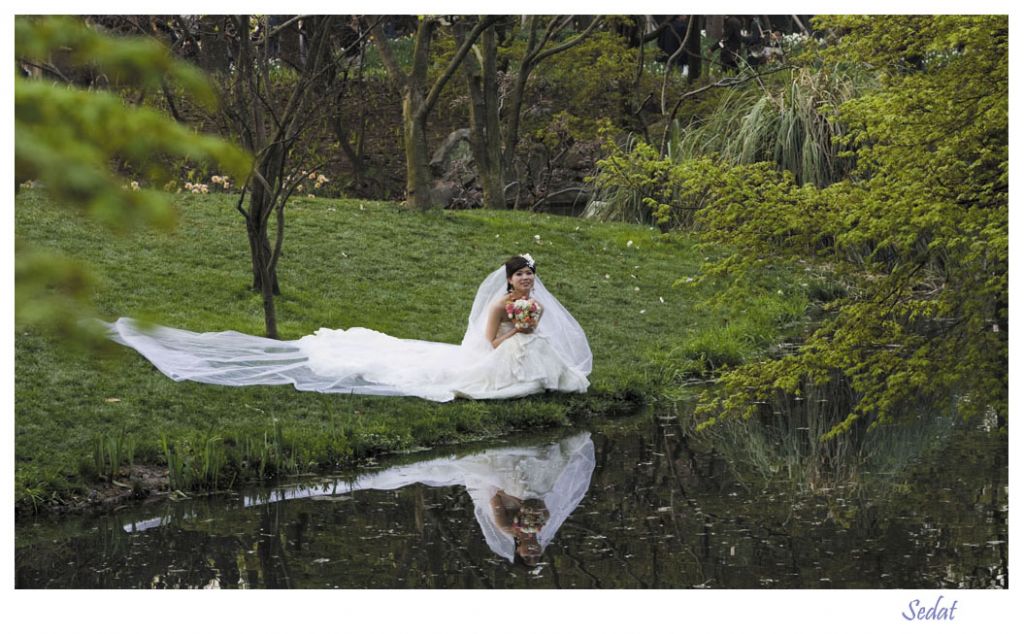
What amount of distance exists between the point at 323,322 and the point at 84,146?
1007cm

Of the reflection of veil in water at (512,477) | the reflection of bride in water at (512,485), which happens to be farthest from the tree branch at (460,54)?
the reflection of veil in water at (512,477)

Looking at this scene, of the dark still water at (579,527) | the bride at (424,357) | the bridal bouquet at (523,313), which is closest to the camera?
the dark still water at (579,527)

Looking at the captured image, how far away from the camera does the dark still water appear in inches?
229

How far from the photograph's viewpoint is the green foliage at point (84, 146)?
2.37 m

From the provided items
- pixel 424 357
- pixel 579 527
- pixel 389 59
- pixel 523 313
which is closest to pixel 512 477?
pixel 579 527

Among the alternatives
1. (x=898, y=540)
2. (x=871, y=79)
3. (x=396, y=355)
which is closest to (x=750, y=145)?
(x=871, y=79)

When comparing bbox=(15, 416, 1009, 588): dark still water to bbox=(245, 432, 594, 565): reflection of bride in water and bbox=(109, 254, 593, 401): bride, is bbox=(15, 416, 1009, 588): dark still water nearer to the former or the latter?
bbox=(245, 432, 594, 565): reflection of bride in water

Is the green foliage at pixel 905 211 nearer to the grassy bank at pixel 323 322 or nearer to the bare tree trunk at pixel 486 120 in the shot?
the grassy bank at pixel 323 322

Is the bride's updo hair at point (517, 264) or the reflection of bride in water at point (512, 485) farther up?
the bride's updo hair at point (517, 264)

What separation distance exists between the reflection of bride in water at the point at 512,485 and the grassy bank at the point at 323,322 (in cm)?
51

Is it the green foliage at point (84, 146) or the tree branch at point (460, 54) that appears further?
the tree branch at point (460, 54)

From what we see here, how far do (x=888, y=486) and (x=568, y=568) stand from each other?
268 cm

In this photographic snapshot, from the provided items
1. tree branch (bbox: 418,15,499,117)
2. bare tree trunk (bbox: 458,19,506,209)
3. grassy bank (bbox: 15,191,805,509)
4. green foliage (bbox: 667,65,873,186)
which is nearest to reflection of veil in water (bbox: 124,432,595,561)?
grassy bank (bbox: 15,191,805,509)

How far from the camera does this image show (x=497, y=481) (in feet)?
25.7
